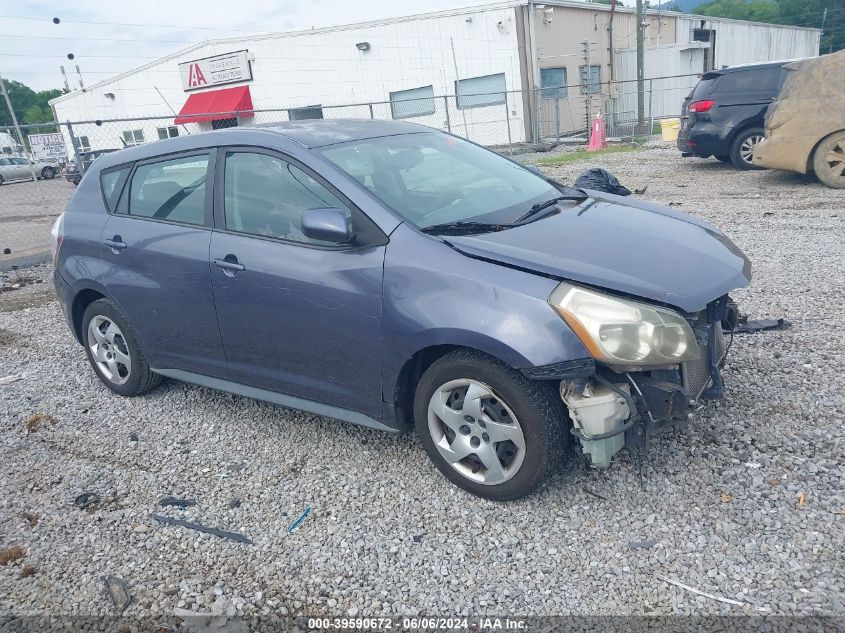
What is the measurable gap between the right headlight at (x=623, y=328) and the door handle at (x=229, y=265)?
1.76m

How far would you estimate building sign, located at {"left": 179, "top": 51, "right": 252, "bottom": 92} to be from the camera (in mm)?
27797

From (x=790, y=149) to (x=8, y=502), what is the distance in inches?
401

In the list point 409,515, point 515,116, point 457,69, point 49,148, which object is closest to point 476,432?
point 409,515

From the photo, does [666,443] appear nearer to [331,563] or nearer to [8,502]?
[331,563]

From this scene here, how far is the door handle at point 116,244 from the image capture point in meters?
4.26

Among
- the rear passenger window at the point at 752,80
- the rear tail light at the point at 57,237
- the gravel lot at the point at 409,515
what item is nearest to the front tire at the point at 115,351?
the gravel lot at the point at 409,515

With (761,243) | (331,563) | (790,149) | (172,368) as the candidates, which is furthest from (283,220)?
(790,149)

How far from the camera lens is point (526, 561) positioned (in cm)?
278

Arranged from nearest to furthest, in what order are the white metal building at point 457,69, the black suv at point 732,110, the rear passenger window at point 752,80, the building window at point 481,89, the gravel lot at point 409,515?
the gravel lot at point 409,515, the rear passenger window at point 752,80, the black suv at point 732,110, the white metal building at point 457,69, the building window at point 481,89

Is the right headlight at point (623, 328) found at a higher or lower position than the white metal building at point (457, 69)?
lower

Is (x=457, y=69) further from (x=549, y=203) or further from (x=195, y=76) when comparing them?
(x=549, y=203)

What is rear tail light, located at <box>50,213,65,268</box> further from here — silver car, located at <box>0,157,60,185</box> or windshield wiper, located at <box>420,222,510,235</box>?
silver car, located at <box>0,157,60,185</box>

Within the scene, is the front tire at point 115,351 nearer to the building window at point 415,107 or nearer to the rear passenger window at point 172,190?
the rear passenger window at point 172,190

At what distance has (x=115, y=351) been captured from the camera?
4.65 m
